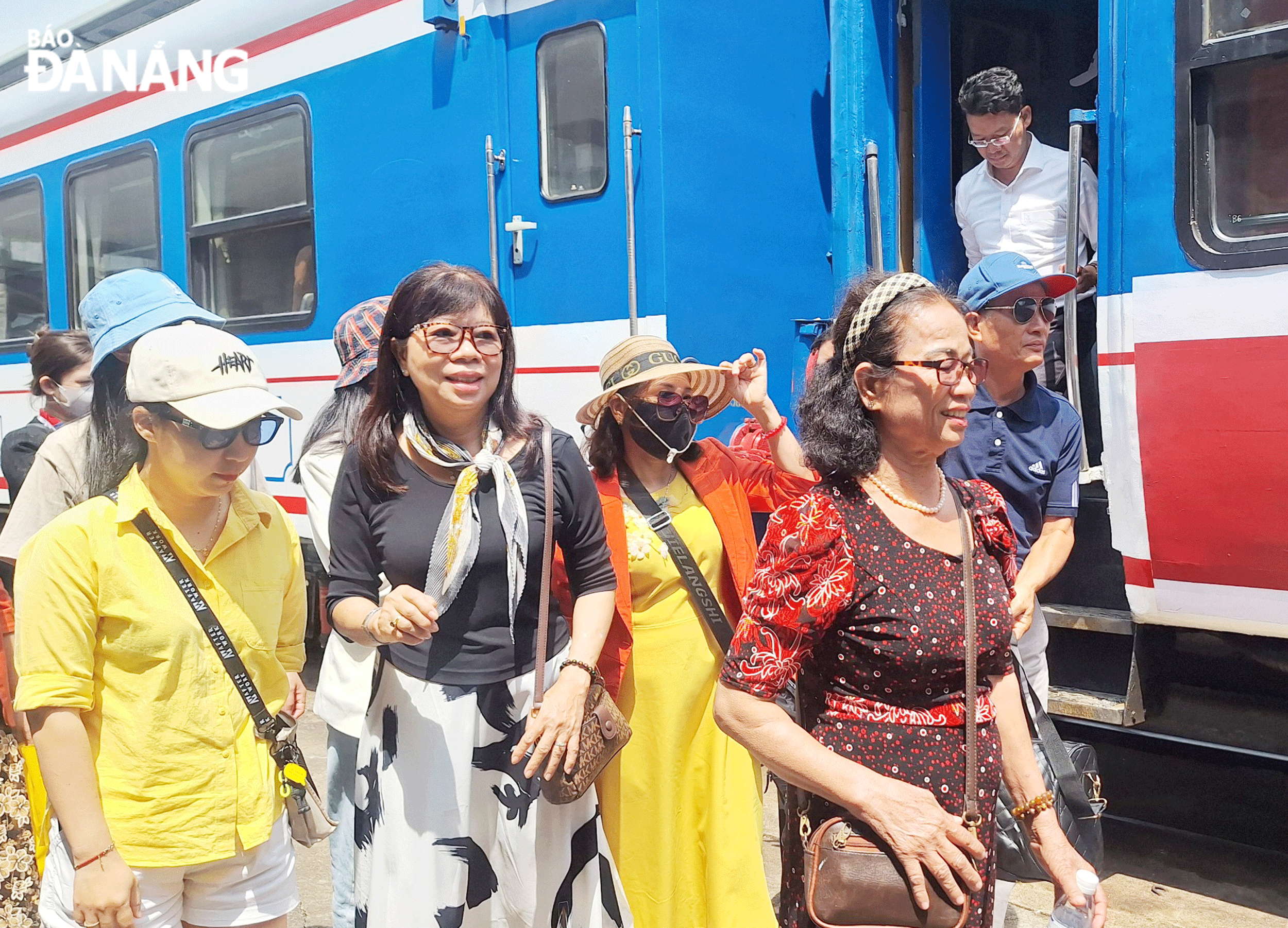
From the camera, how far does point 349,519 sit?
2.41 meters

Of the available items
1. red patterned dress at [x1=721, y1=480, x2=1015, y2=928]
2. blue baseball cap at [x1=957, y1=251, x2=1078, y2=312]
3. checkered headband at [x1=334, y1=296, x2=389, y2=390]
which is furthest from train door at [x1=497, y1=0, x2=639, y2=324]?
red patterned dress at [x1=721, y1=480, x2=1015, y2=928]

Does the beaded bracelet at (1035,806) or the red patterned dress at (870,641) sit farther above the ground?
the red patterned dress at (870,641)

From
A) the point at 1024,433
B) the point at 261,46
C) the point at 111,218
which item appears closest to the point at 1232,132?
the point at 1024,433

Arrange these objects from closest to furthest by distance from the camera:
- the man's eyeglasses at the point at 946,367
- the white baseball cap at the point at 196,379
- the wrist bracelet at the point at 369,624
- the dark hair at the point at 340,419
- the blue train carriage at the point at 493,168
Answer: the man's eyeglasses at the point at 946,367 < the white baseball cap at the point at 196,379 < the wrist bracelet at the point at 369,624 < the dark hair at the point at 340,419 < the blue train carriage at the point at 493,168

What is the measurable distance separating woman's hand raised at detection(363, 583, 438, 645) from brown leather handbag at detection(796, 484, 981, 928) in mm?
786

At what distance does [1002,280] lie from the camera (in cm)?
283

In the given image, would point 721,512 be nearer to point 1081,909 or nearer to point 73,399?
point 1081,909

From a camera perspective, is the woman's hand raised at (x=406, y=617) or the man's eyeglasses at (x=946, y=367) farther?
the woman's hand raised at (x=406, y=617)

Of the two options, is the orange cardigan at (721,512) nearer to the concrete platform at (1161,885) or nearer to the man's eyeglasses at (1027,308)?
the man's eyeglasses at (1027,308)

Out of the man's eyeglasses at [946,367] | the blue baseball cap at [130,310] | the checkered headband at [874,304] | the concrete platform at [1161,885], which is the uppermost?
the blue baseball cap at [130,310]

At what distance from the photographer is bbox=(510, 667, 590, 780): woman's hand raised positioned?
228 centimetres

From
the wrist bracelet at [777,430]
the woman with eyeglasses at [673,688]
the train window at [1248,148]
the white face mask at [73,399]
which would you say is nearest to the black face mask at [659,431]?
the woman with eyeglasses at [673,688]

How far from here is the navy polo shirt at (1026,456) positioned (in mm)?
2898

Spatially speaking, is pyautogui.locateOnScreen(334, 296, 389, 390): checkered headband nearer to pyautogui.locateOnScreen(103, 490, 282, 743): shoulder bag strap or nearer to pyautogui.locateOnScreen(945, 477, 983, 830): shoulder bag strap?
pyautogui.locateOnScreen(103, 490, 282, 743): shoulder bag strap
